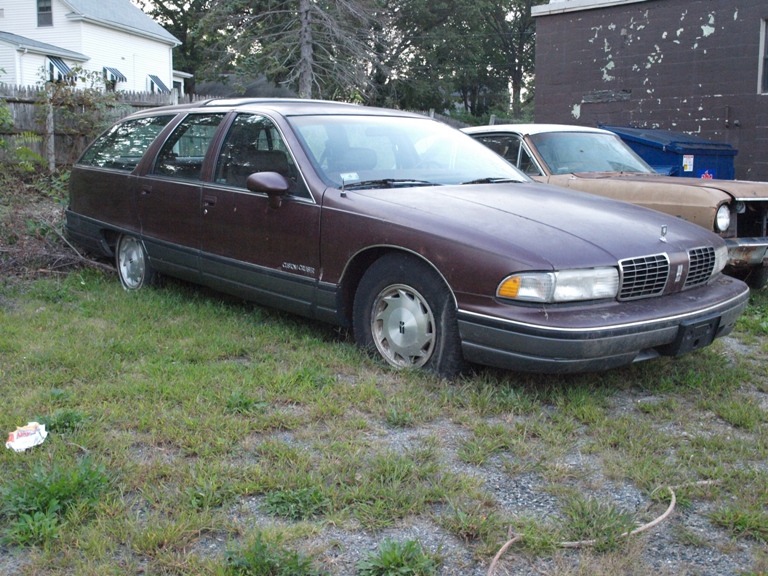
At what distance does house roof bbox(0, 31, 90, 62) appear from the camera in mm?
26312

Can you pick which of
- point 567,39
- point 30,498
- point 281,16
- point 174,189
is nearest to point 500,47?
point 281,16

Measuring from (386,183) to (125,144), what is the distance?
2.86m

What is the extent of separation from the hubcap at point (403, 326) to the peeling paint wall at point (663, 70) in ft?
35.3

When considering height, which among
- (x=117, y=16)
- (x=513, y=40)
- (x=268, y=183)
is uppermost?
(x=513, y=40)

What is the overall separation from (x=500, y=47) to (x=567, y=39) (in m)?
37.7

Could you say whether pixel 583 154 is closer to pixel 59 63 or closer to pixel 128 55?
pixel 59 63

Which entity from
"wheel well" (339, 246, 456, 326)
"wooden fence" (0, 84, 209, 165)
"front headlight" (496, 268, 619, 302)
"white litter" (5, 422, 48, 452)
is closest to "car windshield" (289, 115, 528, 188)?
"wheel well" (339, 246, 456, 326)

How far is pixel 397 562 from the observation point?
246 centimetres

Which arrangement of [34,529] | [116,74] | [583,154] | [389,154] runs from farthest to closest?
[116,74] < [583,154] < [389,154] < [34,529]

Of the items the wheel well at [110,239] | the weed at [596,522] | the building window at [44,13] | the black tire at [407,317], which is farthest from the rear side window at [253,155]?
the building window at [44,13]

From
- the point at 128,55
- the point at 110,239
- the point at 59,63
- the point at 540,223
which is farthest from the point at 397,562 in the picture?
the point at 128,55

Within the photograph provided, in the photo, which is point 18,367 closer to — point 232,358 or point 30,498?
point 232,358

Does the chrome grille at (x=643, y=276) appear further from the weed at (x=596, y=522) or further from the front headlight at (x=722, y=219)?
the front headlight at (x=722, y=219)

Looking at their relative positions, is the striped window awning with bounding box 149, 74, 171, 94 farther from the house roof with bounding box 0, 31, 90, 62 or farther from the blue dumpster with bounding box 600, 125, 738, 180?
the blue dumpster with bounding box 600, 125, 738, 180
